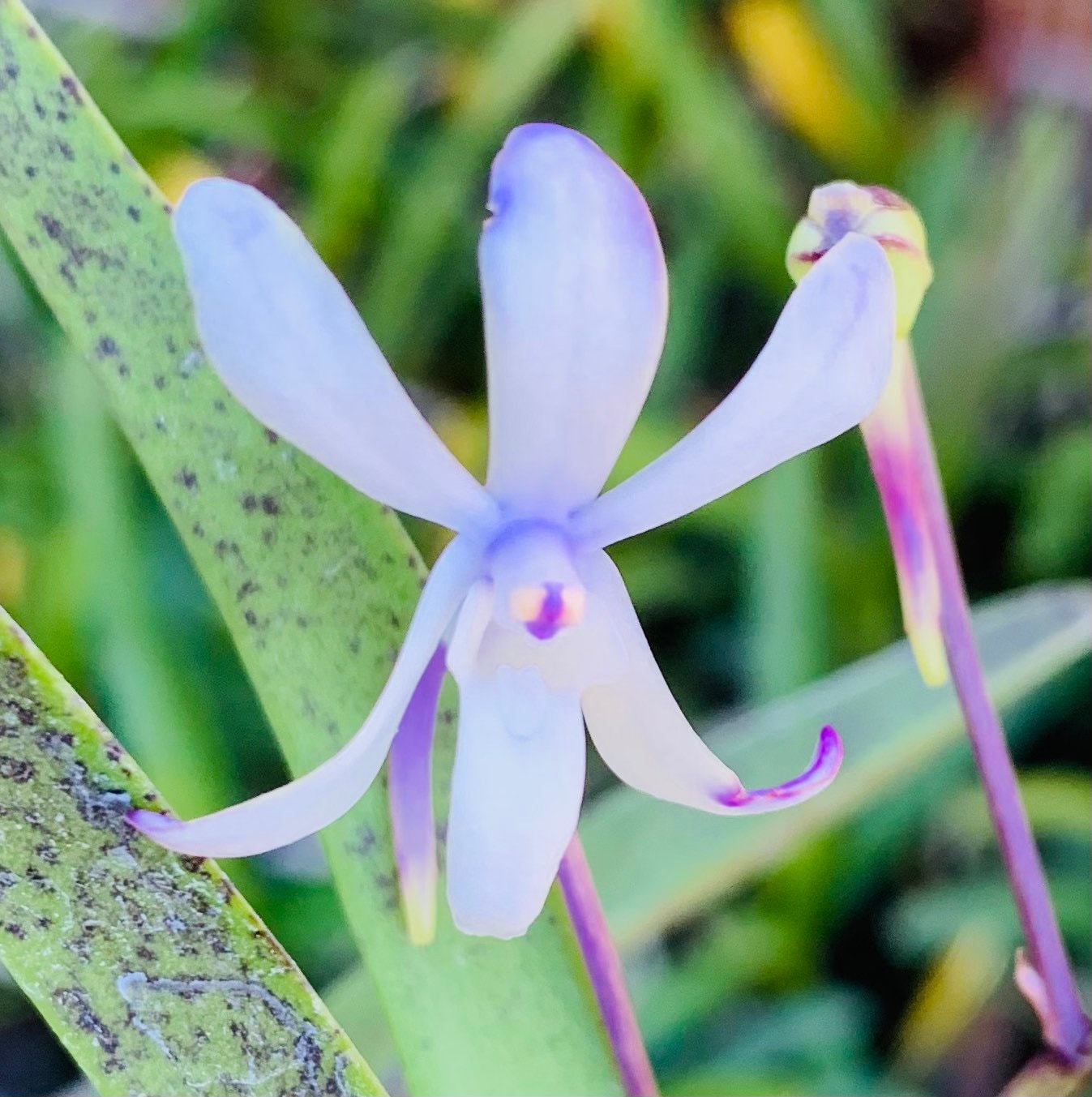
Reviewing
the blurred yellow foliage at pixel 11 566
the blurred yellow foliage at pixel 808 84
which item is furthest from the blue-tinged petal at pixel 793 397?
the blurred yellow foliage at pixel 808 84

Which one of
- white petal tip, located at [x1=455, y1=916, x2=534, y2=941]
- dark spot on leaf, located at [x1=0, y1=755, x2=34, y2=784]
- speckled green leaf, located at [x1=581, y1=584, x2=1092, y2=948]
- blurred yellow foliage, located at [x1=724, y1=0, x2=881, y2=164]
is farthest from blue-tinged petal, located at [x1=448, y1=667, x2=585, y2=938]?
blurred yellow foliage, located at [x1=724, y1=0, x2=881, y2=164]

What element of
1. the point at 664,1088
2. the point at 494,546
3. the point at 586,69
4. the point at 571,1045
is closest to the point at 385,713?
the point at 494,546

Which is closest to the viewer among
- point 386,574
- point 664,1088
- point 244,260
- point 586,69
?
point 244,260

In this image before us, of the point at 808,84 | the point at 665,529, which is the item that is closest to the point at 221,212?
the point at 665,529

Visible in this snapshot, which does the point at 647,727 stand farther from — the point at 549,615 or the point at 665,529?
the point at 665,529

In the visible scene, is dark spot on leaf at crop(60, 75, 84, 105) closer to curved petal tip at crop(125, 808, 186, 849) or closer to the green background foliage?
the green background foliage

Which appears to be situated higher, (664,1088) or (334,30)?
(334,30)

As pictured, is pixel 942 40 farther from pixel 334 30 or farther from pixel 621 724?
pixel 621 724

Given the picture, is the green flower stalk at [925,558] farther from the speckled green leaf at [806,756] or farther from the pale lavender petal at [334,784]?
the speckled green leaf at [806,756]
